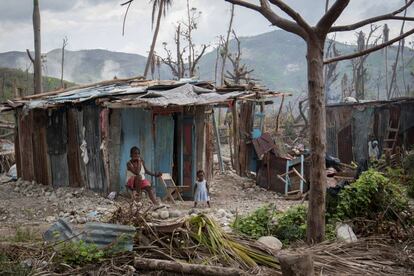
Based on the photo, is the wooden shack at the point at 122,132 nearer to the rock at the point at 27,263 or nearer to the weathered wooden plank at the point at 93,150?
the weathered wooden plank at the point at 93,150

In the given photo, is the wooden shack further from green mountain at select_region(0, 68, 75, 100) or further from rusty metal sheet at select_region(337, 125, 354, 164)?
green mountain at select_region(0, 68, 75, 100)

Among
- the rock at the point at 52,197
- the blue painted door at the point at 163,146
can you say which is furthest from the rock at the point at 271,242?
the rock at the point at 52,197

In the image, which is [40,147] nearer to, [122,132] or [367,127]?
[122,132]

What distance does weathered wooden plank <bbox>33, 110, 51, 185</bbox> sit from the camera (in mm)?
11836

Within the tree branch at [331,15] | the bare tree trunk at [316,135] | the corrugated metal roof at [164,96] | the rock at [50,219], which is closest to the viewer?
the tree branch at [331,15]

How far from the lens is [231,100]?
9.60 meters

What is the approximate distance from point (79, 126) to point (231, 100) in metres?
3.66

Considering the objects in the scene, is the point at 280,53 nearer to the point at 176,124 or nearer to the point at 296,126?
the point at 296,126

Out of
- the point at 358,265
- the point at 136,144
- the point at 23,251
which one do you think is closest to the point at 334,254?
the point at 358,265

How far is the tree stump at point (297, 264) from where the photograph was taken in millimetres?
3963

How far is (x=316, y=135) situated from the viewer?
5312 mm

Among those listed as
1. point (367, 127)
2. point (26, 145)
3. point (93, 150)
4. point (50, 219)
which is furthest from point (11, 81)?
point (50, 219)

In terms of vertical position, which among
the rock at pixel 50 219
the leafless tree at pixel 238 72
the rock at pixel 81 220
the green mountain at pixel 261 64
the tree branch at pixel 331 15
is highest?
the green mountain at pixel 261 64

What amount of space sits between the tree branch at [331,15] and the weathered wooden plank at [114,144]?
5.67m
